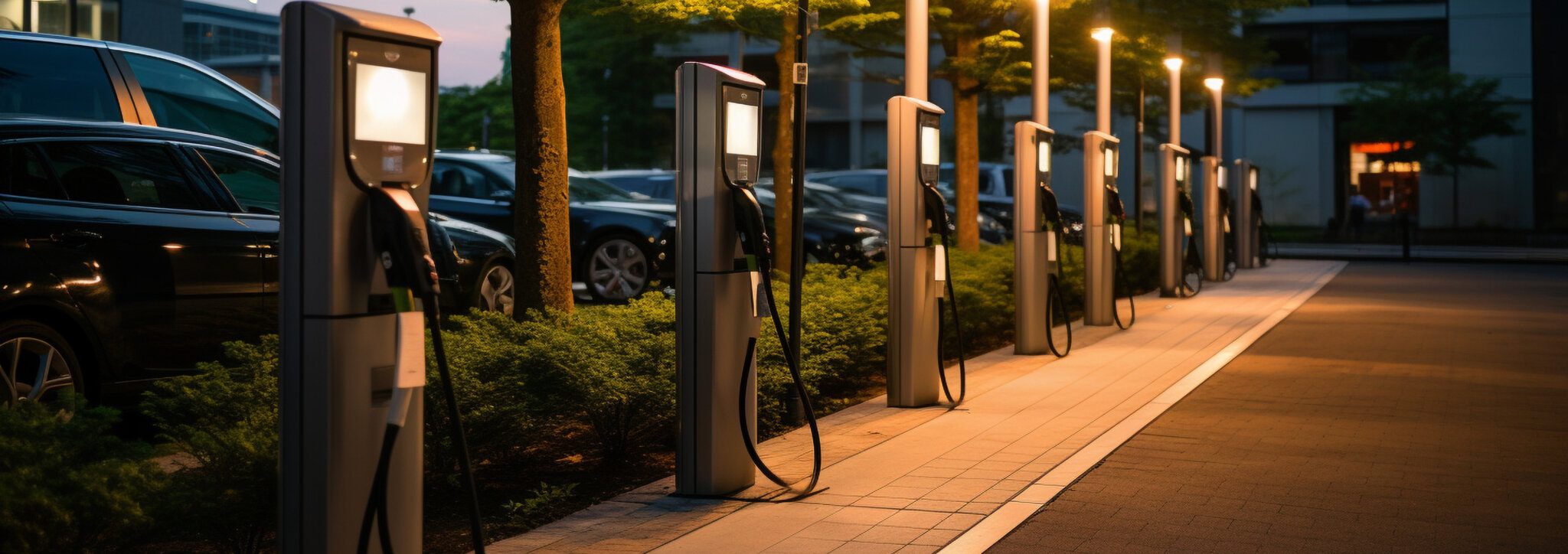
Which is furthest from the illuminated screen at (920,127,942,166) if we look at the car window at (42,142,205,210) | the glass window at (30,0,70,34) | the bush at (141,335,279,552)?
the glass window at (30,0,70,34)

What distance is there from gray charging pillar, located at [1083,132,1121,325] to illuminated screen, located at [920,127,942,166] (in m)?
5.68

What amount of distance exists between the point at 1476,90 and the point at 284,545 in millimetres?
51201

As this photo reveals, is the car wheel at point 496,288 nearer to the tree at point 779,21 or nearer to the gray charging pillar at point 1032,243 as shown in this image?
the tree at point 779,21

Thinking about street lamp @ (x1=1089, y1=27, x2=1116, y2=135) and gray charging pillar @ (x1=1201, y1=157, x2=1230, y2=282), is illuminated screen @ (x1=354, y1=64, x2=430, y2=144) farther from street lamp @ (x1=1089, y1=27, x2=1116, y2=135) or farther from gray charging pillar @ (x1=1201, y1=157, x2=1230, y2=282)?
gray charging pillar @ (x1=1201, y1=157, x2=1230, y2=282)

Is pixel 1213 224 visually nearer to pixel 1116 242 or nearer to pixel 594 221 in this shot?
pixel 1116 242

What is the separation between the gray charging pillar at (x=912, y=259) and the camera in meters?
10.2

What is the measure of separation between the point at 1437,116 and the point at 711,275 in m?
47.3

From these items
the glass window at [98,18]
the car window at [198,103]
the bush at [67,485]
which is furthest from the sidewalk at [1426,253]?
the bush at [67,485]

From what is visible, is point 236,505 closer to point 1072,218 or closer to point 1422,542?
point 1422,542

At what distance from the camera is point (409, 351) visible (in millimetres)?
4488

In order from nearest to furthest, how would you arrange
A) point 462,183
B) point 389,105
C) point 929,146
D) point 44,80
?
1. point 389,105
2. point 44,80
3. point 929,146
4. point 462,183

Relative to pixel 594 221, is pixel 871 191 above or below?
above

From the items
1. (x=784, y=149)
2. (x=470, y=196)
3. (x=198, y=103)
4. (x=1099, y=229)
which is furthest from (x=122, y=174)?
(x=784, y=149)

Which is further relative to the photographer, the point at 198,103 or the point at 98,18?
the point at 98,18
